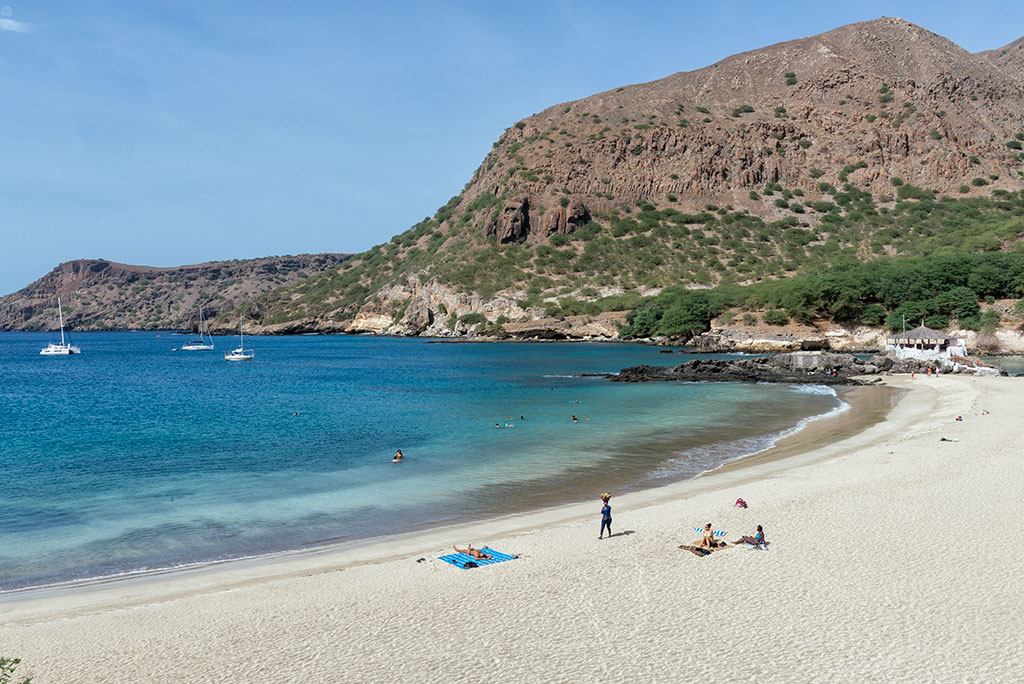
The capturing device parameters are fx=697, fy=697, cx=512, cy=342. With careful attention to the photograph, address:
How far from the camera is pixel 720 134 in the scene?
158875 millimetres

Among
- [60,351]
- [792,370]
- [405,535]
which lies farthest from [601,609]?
[60,351]

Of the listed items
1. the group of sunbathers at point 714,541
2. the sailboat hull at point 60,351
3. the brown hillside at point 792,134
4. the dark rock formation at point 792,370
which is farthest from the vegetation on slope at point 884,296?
the sailboat hull at point 60,351

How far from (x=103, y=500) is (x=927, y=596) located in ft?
71.0

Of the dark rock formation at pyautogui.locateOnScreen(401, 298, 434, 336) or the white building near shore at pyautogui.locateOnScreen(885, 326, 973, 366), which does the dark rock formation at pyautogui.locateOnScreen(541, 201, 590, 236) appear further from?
the white building near shore at pyautogui.locateOnScreen(885, 326, 973, 366)

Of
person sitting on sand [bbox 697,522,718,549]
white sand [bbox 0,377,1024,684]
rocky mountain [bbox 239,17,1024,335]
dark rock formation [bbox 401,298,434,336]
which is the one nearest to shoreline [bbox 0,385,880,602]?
white sand [bbox 0,377,1024,684]

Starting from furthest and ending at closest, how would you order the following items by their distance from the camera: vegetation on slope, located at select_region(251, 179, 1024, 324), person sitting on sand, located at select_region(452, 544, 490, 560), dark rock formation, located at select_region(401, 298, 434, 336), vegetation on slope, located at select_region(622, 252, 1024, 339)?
dark rock formation, located at select_region(401, 298, 434, 336)
vegetation on slope, located at select_region(251, 179, 1024, 324)
vegetation on slope, located at select_region(622, 252, 1024, 339)
person sitting on sand, located at select_region(452, 544, 490, 560)

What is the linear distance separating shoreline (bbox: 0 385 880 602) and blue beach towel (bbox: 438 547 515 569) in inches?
93.0

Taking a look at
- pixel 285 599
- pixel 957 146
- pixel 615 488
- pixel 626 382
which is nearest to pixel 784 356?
pixel 626 382

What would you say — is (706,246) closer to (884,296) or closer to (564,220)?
(564,220)

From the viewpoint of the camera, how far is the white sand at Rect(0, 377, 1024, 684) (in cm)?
982

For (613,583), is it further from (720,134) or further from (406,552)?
(720,134)

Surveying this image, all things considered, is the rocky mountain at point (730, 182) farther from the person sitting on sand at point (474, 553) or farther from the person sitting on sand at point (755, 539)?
the person sitting on sand at point (474, 553)

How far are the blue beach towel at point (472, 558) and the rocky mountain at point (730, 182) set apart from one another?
109950mm

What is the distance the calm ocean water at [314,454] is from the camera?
1792cm
